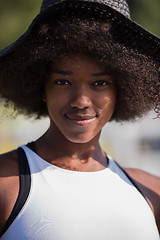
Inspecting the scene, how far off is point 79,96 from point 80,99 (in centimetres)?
2

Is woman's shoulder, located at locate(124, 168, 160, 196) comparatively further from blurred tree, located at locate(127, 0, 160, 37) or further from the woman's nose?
blurred tree, located at locate(127, 0, 160, 37)

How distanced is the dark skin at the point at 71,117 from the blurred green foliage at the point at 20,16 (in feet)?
36.3

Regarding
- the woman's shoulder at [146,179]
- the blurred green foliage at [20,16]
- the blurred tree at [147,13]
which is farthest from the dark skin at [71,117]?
the blurred tree at [147,13]

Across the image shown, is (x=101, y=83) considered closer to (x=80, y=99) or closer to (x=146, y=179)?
(x=80, y=99)

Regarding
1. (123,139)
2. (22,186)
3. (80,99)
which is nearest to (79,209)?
(22,186)

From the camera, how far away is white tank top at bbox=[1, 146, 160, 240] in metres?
2.12

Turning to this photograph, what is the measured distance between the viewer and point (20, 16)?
14.0 m

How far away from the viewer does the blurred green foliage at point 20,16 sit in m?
13.7

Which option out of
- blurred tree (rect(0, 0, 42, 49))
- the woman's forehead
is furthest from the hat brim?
blurred tree (rect(0, 0, 42, 49))

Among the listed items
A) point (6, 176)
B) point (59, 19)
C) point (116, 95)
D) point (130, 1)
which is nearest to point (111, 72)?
point (116, 95)

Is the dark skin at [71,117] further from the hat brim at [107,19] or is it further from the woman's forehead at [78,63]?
the hat brim at [107,19]

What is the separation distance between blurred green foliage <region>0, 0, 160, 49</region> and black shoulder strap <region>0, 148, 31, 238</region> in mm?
11222

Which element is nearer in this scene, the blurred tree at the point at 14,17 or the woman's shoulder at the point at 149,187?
the woman's shoulder at the point at 149,187

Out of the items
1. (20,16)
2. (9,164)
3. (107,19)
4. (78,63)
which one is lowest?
(20,16)
